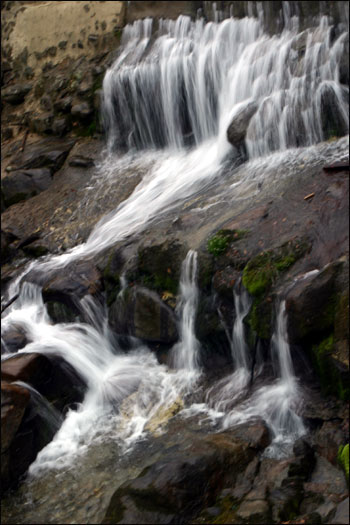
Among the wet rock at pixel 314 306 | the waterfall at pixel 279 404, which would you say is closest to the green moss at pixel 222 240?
the waterfall at pixel 279 404

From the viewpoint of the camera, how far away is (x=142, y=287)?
9.19 metres

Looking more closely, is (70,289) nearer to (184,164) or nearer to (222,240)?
(222,240)

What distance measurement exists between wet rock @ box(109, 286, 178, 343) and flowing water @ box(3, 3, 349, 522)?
7.1 inches

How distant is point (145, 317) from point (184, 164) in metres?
4.33

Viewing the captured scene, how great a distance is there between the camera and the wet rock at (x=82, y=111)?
47.2 ft

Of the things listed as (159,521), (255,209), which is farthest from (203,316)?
(159,521)

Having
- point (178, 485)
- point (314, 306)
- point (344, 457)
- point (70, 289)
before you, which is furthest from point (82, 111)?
point (344, 457)

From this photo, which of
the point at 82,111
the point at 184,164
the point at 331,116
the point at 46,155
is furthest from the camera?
the point at 82,111

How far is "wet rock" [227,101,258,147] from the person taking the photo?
11.1 m

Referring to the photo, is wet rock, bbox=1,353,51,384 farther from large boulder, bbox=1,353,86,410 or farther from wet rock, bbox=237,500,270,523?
wet rock, bbox=237,500,270,523

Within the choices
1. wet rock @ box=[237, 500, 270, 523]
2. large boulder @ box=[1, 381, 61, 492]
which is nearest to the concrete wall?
large boulder @ box=[1, 381, 61, 492]

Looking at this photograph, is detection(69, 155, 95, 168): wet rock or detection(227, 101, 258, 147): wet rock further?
detection(69, 155, 95, 168): wet rock

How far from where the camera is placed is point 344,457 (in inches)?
248

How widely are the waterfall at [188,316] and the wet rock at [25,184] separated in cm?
594
